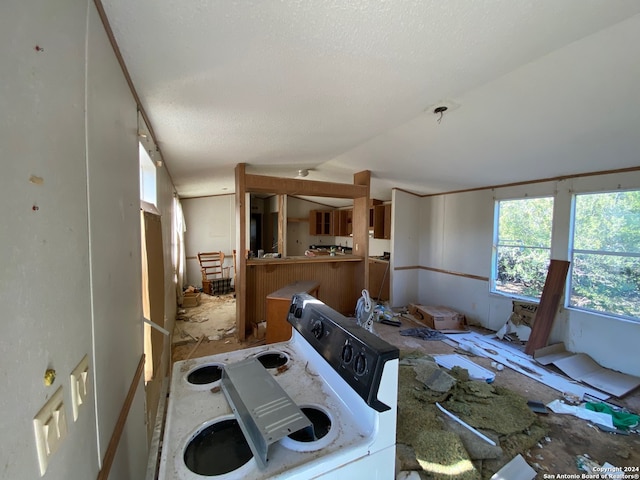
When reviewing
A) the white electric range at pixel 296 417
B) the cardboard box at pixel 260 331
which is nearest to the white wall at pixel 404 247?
the cardboard box at pixel 260 331

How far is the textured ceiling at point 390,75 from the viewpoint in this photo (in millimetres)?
1030

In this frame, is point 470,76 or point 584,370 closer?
point 470,76

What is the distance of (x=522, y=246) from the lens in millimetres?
3918

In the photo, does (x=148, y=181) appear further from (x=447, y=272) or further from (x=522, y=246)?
(x=447, y=272)

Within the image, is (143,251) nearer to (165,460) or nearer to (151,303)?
(151,303)

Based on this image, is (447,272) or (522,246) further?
(447,272)

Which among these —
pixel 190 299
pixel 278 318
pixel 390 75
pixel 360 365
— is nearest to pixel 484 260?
pixel 278 318

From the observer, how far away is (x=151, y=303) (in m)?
1.75

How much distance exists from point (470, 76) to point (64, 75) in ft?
6.17

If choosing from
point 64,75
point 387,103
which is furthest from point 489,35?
point 64,75

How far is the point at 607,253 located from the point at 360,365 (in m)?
3.81

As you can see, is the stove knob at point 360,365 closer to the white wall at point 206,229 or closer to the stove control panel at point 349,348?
the stove control panel at point 349,348

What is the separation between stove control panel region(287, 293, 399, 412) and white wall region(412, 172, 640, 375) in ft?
12.4

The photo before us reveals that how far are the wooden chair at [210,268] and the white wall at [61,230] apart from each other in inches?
206
